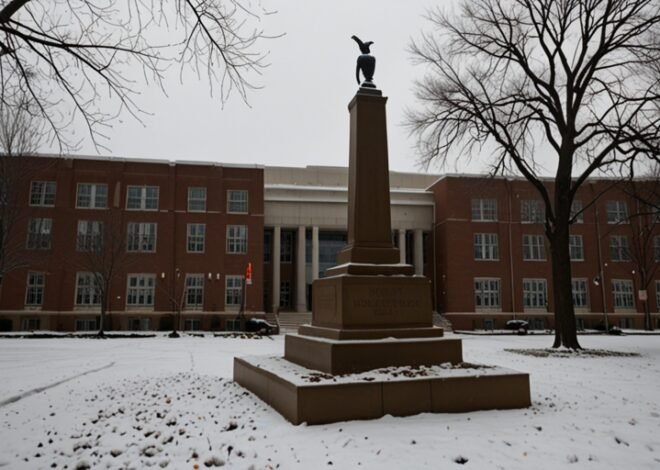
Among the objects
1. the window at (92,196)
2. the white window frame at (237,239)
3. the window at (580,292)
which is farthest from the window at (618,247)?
the window at (92,196)

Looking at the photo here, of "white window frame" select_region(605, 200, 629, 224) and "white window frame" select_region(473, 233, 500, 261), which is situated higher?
"white window frame" select_region(605, 200, 629, 224)

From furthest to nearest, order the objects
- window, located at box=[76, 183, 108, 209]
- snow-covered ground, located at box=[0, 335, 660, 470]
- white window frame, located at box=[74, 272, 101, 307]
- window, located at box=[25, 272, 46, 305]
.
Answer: window, located at box=[76, 183, 108, 209], white window frame, located at box=[74, 272, 101, 307], window, located at box=[25, 272, 46, 305], snow-covered ground, located at box=[0, 335, 660, 470]

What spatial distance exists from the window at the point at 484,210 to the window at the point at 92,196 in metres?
28.4

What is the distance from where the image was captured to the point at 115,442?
5.45m

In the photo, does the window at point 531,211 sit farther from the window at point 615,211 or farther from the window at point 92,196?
the window at point 92,196

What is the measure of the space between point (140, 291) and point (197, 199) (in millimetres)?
7855

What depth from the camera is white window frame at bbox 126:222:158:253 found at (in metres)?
35.8

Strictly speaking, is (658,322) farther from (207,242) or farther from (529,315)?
(207,242)

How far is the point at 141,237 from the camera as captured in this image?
1425 inches

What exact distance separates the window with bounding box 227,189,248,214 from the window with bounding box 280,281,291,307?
29.4 ft

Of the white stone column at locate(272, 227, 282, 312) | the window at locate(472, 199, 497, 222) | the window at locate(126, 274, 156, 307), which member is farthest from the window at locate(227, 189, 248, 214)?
the window at locate(472, 199, 497, 222)

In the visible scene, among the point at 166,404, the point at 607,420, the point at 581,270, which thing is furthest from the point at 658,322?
the point at 166,404

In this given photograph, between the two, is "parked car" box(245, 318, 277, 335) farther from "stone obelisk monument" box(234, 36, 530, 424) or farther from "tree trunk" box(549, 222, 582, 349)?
"stone obelisk monument" box(234, 36, 530, 424)

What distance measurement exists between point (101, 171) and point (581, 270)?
38582mm
